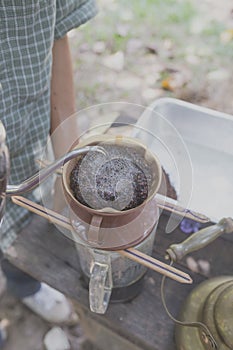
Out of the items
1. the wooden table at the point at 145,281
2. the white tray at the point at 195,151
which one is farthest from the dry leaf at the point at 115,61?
the wooden table at the point at 145,281

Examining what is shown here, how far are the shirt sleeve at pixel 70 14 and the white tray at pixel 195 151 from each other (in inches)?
7.3

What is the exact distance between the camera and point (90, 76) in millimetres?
1602

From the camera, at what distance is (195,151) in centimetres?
84

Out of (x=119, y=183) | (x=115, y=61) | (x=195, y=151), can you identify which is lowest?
(x=115, y=61)

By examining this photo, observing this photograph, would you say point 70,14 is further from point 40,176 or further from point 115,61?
point 115,61

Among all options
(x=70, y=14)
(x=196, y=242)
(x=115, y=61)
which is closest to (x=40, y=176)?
(x=196, y=242)

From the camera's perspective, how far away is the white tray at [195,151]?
0.59 meters

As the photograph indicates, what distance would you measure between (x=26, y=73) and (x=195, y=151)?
33cm

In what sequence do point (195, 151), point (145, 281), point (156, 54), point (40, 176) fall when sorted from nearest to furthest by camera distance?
point (40, 176), point (145, 281), point (195, 151), point (156, 54)

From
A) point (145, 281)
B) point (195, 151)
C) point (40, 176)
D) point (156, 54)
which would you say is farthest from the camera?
point (156, 54)

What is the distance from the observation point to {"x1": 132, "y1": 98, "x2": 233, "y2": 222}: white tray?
1.94 ft

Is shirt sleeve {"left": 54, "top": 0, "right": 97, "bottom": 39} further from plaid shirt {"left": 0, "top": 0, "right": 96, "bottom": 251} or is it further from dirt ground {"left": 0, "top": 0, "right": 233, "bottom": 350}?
dirt ground {"left": 0, "top": 0, "right": 233, "bottom": 350}

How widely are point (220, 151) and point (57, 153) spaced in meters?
0.31

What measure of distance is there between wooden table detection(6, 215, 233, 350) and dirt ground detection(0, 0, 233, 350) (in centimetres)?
81
